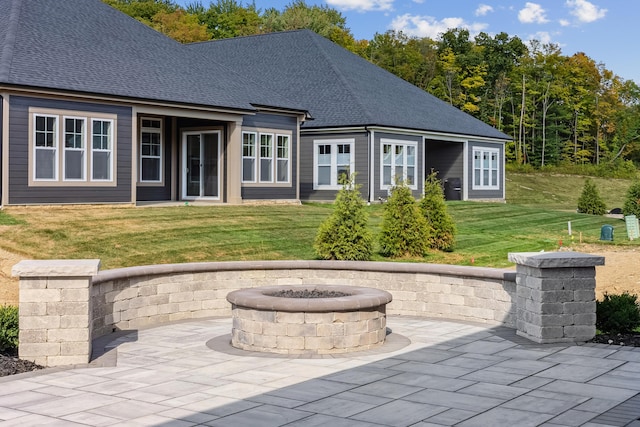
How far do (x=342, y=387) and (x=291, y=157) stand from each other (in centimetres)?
2039

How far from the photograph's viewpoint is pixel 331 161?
2969 cm

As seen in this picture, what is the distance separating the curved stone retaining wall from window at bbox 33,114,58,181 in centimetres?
953

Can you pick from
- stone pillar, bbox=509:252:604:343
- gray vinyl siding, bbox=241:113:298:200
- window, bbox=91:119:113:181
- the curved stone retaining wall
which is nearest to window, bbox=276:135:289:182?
gray vinyl siding, bbox=241:113:298:200

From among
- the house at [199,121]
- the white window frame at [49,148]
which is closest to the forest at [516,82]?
the house at [199,121]

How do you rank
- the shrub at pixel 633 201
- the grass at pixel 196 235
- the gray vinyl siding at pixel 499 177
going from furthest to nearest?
the gray vinyl siding at pixel 499 177 → the shrub at pixel 633 201 → the grass at pixel 196 235

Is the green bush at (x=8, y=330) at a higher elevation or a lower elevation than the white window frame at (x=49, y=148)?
lower

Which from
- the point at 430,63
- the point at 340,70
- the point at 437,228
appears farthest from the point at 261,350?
the point at 430,63

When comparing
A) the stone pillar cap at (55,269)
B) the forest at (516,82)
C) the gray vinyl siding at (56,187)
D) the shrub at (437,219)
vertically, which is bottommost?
the stone pillar cap at (55,269)

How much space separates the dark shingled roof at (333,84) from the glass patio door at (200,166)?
5591 mm

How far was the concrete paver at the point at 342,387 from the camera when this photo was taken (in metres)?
6.11

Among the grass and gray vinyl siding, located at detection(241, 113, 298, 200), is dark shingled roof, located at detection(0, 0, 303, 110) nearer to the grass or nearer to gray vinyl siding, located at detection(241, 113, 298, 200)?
gray vinyl siding, located at detection(241, 113, 298, 200)

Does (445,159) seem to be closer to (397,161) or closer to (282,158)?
(397,161)

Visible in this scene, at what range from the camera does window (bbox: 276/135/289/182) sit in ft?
88.1

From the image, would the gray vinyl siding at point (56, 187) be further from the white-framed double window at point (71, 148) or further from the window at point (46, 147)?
the window at point (46, 147)
